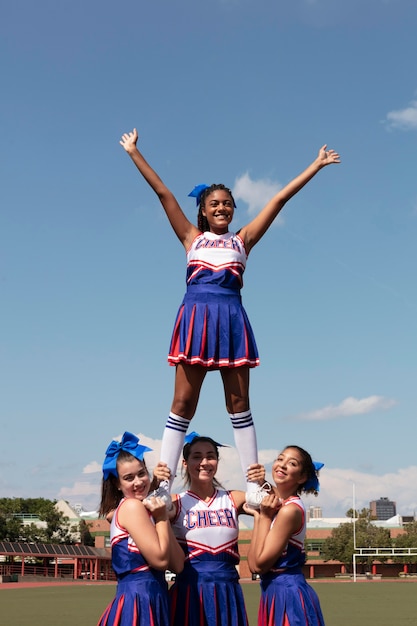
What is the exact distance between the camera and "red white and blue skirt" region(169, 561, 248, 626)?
5.10m

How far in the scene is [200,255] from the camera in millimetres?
6105

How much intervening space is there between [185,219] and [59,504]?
81.0 meters

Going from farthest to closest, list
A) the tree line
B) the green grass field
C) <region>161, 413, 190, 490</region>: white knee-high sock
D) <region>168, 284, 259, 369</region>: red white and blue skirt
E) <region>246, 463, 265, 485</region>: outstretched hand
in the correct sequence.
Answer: the tree line, the green grass field, <region>168, 284, 259, 369</region>: red white and blue skirt, <region>161, 413, 190, 490</region>: white knee-high sock, <region>246, 463, 265, 485</region>: outstretched hand

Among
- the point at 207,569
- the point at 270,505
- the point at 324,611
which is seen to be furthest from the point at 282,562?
the point at 324,611

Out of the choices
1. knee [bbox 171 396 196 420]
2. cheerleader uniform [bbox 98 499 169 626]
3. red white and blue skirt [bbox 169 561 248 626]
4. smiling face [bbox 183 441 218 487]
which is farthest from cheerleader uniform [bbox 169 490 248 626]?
knee [bbox 171 396 196 420]

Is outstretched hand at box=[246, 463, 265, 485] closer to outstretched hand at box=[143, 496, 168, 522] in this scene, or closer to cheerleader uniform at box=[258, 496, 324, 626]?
cheerleader uniform at box=[258, 496, 324, 626]

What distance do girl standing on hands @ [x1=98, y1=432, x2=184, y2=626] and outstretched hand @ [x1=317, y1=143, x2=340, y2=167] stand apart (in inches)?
118

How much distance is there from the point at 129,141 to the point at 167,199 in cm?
60

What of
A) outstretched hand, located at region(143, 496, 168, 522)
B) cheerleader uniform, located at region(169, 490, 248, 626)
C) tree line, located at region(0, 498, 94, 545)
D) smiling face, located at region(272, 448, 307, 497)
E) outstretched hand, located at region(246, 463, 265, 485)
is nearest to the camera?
outstretched hand, located at region(143, 496, 168, 522)

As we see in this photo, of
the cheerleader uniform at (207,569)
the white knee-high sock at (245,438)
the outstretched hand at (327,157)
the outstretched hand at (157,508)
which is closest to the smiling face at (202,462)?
the cheerleader uniform at (207,569)

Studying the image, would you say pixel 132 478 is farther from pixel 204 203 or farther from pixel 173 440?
pixel 204 203

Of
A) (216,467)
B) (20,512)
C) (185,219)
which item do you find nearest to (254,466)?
(216,467)

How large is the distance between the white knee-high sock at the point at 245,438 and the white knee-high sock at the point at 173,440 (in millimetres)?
383

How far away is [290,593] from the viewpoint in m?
5.10
